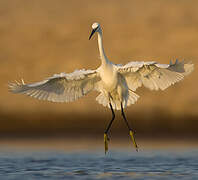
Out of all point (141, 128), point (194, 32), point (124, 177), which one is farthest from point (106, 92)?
point (194, 32)

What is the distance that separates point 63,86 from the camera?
18.4m

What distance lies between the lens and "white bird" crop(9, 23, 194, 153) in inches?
687

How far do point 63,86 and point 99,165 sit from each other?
2.22 metres

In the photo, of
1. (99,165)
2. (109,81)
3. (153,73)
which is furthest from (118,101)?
(99,165)

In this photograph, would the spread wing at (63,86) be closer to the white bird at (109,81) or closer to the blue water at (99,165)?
the white bird at (109,81)

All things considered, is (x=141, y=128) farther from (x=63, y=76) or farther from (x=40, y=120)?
(x=63, y=76)

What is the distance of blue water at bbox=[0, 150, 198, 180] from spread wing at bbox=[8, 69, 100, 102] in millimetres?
1759

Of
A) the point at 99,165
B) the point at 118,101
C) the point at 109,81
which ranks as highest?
the point at 109,81

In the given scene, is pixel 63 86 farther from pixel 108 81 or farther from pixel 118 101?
pixel 118 101

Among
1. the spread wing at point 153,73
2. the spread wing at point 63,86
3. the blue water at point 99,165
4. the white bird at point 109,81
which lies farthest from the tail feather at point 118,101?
the blue water at point 99,165

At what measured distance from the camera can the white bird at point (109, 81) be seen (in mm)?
17438

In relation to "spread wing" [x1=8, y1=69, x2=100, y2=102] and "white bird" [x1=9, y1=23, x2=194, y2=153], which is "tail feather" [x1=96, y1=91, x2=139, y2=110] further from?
"spread wing" [x1=8, y1=69, x2=100, y2=102]

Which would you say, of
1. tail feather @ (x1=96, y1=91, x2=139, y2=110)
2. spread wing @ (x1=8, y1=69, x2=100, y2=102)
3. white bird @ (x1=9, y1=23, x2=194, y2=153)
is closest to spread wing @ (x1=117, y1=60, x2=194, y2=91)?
white bird @ (x1=9, y1=23, x2=194, y2=153)

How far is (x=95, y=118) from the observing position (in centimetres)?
2680
